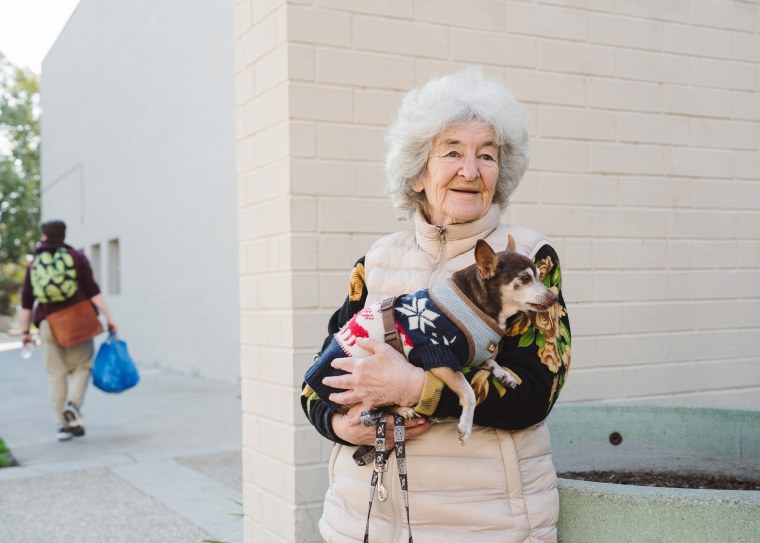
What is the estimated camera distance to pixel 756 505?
2.08 meters

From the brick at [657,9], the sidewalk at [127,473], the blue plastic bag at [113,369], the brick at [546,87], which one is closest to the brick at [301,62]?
the brick at [546,87]

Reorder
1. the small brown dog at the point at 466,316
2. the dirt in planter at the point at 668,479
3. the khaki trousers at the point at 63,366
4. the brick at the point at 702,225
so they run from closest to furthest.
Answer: the small brown dog at the point at 466,316 → the dirt in planter at the point at 668,479 → the brick at the point at 702,225 → the khaki trousers at the point at 63,366

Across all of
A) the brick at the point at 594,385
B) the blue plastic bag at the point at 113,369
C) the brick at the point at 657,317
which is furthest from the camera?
the blue plastic bag at the point at 113,369

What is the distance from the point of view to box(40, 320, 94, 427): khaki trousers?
24.7ft

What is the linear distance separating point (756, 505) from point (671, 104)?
2.53 metres

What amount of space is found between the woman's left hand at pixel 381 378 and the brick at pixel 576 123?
7.09ft

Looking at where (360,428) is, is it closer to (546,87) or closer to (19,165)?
(546,87)

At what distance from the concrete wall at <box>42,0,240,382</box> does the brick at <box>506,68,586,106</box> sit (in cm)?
833

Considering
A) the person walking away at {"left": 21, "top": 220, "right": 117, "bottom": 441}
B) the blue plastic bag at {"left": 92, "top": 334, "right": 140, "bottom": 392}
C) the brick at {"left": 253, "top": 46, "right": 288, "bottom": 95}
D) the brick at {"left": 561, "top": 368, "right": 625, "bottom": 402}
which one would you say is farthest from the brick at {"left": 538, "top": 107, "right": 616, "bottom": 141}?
the person walking away at {"left": 21, "top": 220, "right": 117, "bottom": 441}

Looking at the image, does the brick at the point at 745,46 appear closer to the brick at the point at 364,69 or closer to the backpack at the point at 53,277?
the brick at the point at 364,69

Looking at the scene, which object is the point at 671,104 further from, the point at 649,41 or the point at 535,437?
the point at 535,437

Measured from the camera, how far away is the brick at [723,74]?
165 inches

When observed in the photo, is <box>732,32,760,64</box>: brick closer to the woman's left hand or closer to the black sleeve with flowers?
the black sleeve with flowers

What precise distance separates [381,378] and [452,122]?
691 mm
